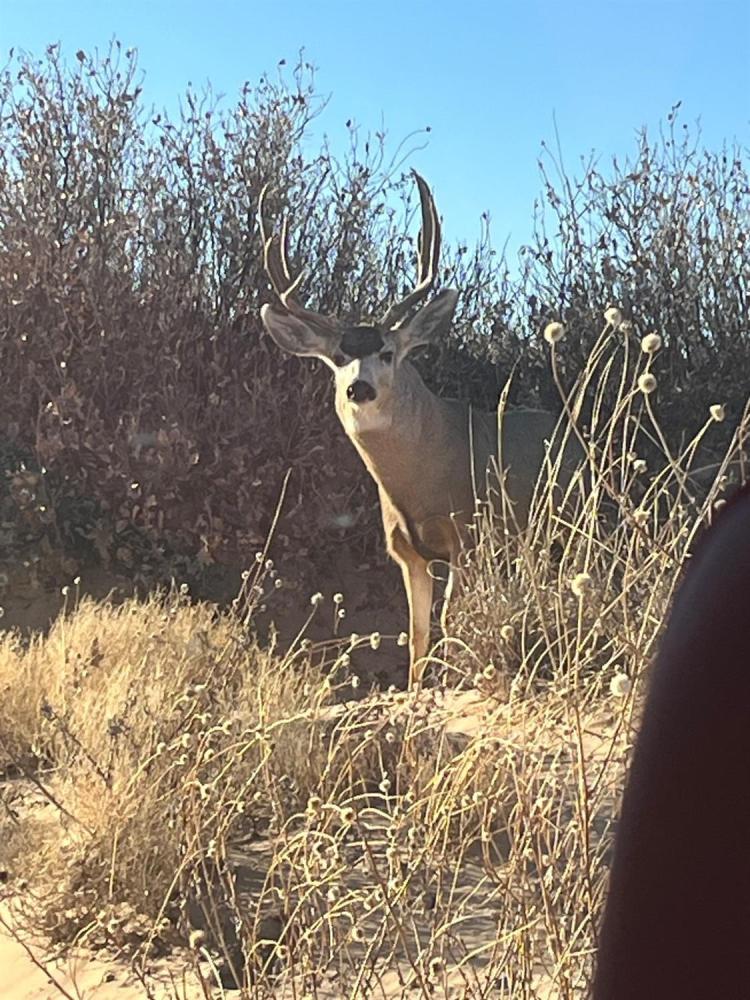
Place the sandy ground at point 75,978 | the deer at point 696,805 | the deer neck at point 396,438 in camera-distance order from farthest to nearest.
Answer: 1. the deer neck at point 396,438
2. the sandy ground at point 75,978
3. the deer at point 696,805

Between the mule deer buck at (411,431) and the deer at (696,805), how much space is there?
5.19 metres

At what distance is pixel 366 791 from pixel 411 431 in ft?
9.56

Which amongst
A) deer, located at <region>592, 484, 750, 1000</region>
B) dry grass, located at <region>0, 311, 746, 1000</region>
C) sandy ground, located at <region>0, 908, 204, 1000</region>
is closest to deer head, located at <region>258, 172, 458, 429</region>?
dry grass, located at <region>0, 311, 746, 1000</region>

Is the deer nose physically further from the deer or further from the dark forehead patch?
the deer

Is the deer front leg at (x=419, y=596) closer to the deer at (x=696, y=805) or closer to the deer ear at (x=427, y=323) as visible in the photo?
the deer ear at (x=427, y=323)

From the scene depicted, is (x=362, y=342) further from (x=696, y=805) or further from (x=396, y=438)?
(x=696, y=805)

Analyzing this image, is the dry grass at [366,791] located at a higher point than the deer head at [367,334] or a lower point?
lower

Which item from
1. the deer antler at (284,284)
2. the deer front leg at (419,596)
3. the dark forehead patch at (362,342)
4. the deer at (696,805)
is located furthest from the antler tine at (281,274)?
the deer at (696,805)

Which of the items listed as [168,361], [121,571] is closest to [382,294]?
[168,361]

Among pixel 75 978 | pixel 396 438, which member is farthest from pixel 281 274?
pixel 75 978

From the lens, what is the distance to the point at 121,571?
9.45 m

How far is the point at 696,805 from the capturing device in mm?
1122

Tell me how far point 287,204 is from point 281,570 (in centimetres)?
311

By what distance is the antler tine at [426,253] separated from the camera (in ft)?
22.0
